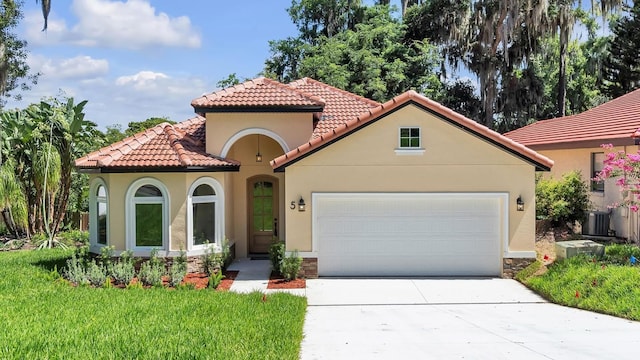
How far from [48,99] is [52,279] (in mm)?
9162

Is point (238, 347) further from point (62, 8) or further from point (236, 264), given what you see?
point (62, 8)

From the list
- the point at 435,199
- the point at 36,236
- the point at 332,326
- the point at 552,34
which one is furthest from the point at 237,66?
the point at 332,326

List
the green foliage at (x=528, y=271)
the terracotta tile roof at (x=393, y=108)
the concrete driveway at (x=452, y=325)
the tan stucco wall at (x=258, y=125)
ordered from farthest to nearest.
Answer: the tan stucco wall at (x=258, y=125), the terracotta tile roof at (x=393, y=108), the green foliage at (x=528, y=271), the concrete driveway at (x=452, y=325)

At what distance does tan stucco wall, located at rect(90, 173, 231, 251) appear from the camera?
39.3ft

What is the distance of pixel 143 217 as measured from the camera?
477 inches

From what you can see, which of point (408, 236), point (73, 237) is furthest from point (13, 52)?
point (408, 236)

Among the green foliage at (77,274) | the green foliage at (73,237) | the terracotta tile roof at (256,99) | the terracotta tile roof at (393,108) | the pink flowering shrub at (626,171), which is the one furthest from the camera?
the green foliage at (73,237)

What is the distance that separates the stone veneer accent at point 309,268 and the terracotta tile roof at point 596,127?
9.32 meters

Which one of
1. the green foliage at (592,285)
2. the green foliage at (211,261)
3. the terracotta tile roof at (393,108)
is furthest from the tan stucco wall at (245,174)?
the green foliage at (592,285)

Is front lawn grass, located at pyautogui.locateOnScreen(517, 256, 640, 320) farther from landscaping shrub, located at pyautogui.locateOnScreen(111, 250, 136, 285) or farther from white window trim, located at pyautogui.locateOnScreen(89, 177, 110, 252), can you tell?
white window trim, located at pyautogui.locateOnScreen(89, 177, 110, 252)

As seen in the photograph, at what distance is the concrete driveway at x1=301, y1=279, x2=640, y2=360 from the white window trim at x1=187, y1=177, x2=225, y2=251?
2.79 metres

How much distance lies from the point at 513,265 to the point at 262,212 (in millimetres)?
7145

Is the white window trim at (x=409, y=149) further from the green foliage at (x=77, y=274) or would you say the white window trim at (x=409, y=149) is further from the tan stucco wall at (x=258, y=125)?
the green foliage at (x=77, y=274)

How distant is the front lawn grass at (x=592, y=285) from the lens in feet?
29.3
